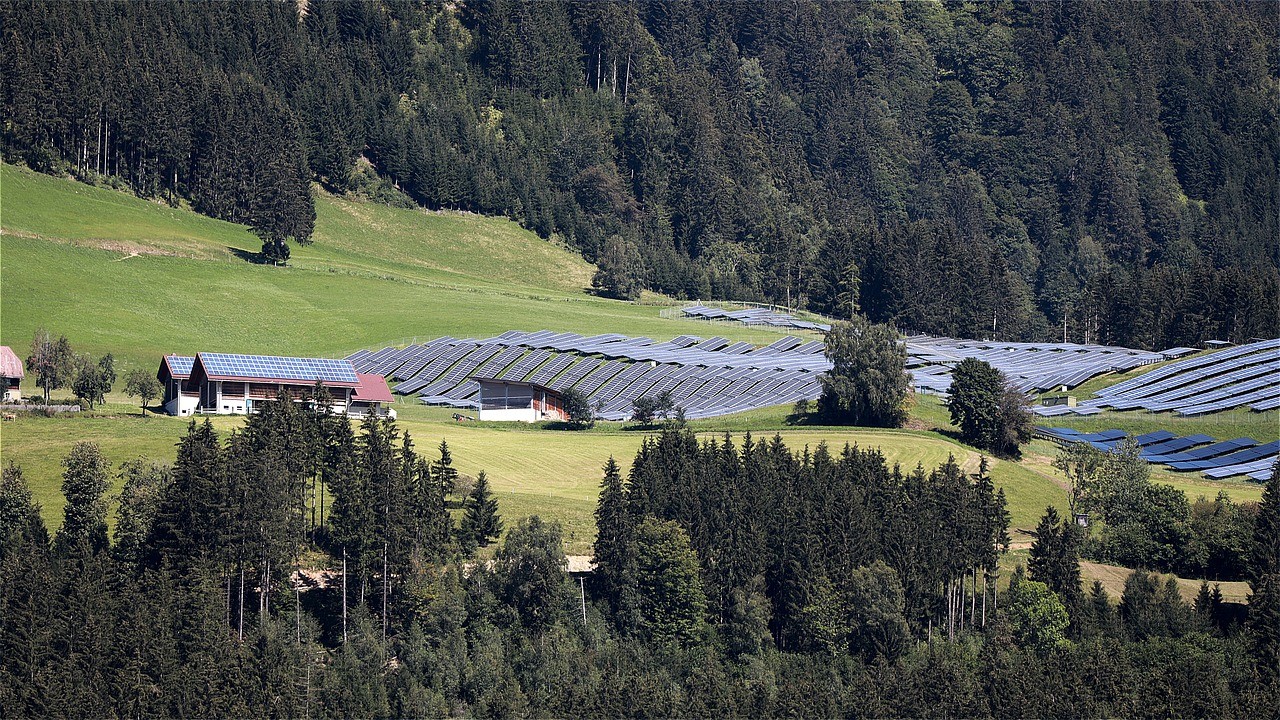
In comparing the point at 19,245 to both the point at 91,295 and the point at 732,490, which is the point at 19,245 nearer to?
the point at 91,295

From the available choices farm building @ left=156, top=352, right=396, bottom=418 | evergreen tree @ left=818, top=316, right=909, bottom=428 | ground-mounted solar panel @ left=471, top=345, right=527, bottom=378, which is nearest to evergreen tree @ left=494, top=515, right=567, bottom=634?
farm building @ left=156, top=352, right=396, bottom=418

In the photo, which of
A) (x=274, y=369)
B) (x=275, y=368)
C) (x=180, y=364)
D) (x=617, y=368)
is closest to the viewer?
(x=180, y=364)

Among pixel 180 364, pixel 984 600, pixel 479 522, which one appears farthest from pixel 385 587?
pixel 180 364

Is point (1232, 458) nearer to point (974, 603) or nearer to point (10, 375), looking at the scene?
point (974, 603)

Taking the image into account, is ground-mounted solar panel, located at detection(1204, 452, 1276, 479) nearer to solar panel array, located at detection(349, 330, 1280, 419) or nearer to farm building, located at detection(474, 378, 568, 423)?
solar panel array, located at detection(349, 330, 1280, 419)

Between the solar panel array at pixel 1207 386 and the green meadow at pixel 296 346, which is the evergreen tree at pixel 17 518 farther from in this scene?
the solar panel array at pixel 1207 386

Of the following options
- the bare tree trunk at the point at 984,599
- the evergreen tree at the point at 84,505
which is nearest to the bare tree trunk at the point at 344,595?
the evergreen tree at the point at 84,505

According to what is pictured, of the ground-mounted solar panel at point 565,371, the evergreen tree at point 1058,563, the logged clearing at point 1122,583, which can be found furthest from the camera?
the ground-mounted solar panel at point 565,371
